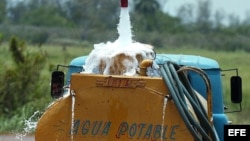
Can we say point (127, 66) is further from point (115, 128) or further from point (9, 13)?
point (9, 13)

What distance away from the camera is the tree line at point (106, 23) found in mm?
38300

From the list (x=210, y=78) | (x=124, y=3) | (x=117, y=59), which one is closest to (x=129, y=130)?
(x=117, y=59)

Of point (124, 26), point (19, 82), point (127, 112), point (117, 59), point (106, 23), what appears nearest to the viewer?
point (127, 112)

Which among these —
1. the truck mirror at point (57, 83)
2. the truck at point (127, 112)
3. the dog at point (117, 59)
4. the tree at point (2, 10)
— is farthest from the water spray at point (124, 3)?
the tree at point (2, 10)

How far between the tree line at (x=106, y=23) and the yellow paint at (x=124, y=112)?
27.2 meters

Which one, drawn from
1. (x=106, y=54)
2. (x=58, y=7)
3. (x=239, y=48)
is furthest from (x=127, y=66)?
(x=58, y=7)

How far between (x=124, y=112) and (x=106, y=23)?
125 feet

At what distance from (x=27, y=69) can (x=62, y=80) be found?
41.4ft

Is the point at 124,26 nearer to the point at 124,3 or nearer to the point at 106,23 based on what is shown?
the point at 124,3

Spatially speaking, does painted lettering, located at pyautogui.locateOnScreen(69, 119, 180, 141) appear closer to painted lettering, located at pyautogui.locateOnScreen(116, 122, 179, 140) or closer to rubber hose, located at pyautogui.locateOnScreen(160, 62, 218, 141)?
painted lettering, located at pyautogui.locateOnScreen(116, 122, 179, 140)

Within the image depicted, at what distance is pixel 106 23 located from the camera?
45156 millimetres

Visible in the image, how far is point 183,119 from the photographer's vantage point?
23.4ft

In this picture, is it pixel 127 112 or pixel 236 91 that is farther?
pixel 236 91

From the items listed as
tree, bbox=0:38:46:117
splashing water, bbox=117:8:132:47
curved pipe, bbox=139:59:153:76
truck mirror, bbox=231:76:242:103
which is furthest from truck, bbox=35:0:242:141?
tree, bbox=0:38:46:117
